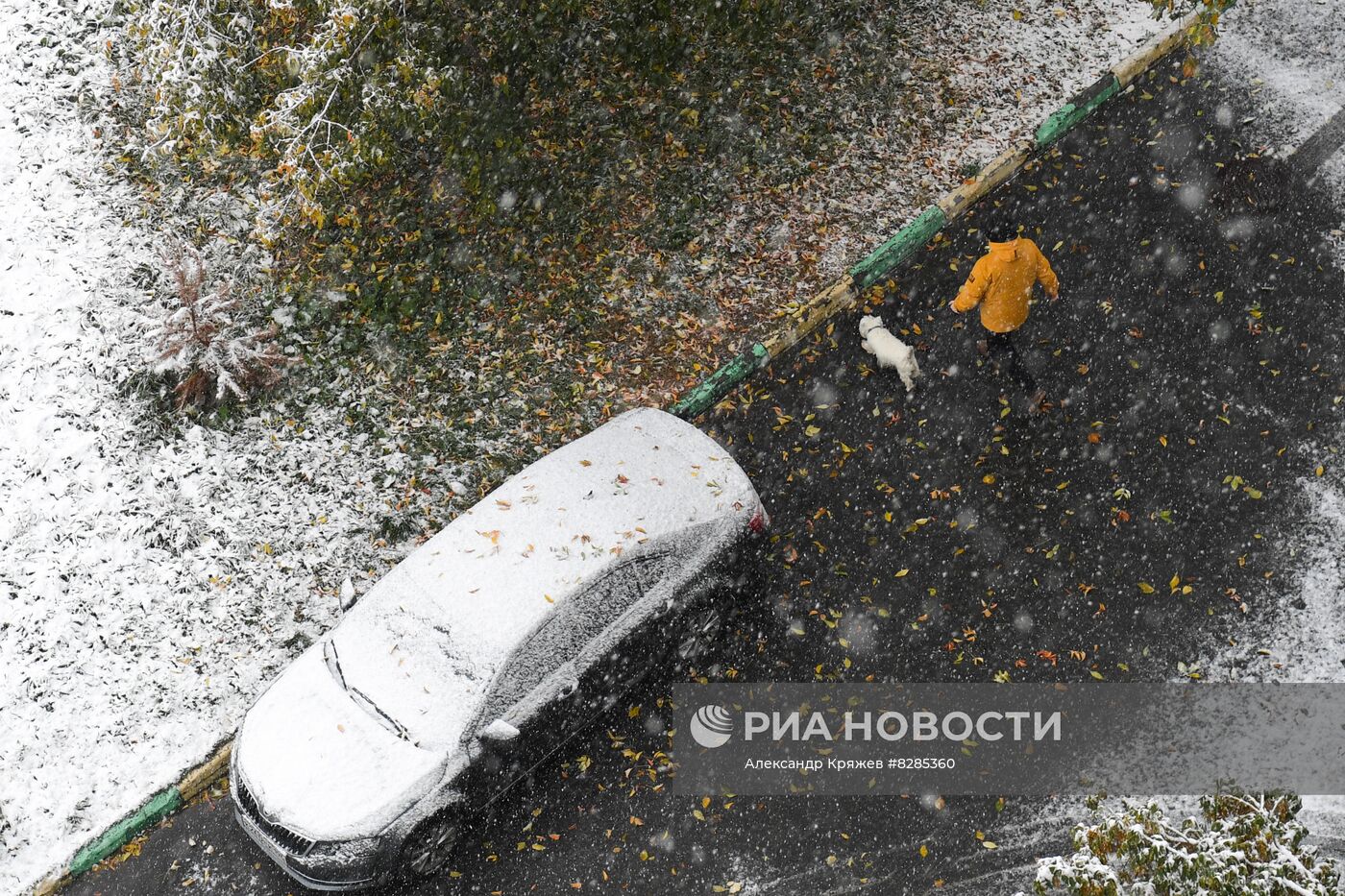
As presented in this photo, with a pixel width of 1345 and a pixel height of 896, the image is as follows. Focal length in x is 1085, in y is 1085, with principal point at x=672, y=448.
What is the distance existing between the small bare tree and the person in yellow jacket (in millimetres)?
5701

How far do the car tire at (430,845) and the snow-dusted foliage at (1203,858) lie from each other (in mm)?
3567

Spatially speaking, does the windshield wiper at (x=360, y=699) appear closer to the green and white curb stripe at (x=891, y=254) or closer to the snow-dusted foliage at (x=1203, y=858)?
the green and white curb stripe at (x=891, y=254)

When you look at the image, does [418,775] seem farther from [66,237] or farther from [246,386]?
[66,237]

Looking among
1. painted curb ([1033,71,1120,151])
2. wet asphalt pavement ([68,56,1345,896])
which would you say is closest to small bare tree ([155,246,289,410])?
wet asphalt pavement ([68,56,1345,896])

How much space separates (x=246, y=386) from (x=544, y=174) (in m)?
3.31

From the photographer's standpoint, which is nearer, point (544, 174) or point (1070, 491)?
point (1070, 491)

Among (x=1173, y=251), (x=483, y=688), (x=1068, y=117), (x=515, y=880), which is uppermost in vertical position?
(x=1068, y=117)

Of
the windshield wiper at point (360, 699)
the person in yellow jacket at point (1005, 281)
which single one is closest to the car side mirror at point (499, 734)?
the windshield wiper at point (360, 699)

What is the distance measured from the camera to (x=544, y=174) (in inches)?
401

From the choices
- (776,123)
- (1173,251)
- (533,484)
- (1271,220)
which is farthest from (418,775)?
(1271,220)

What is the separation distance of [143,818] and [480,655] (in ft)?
8.98

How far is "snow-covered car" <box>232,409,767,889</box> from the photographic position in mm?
6766

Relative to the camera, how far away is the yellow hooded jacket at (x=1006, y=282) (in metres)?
7.98

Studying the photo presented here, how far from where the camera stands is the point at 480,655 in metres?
6.88
